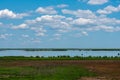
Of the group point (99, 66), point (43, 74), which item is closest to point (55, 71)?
point (43, 74)

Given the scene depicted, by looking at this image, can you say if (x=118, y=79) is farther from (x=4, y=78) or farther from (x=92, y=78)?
(x=4, y=78)

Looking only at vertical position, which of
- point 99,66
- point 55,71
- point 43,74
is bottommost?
point 43,74

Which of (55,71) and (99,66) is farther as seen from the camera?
(99,66)

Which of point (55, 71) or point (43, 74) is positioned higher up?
point (55, 71)

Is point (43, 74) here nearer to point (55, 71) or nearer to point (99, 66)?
point (55, 71)

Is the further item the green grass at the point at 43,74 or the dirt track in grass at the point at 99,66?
the dirt track in grass at the point at 99,66

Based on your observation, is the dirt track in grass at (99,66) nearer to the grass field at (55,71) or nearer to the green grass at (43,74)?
the grass field at (55,71)

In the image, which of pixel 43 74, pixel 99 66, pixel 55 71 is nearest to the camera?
pixel 43 74

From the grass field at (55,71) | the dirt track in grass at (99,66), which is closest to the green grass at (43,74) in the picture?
the grass field at (55,71)

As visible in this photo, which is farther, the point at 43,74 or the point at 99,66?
the point at 99,66

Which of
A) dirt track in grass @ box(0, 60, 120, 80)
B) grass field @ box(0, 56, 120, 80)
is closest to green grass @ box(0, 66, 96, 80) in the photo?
grass field @ box(0, 56, 120, 80)

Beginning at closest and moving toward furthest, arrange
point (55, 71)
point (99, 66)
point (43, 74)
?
1. point (43, 74)
2. point (55, 71)
3. point (99, 66)

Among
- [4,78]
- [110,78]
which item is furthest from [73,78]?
[4,78]

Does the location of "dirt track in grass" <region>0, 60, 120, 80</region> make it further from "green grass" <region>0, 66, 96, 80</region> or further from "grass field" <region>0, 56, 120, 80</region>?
"green grass" <region>0, 66, 96, 80</region>
